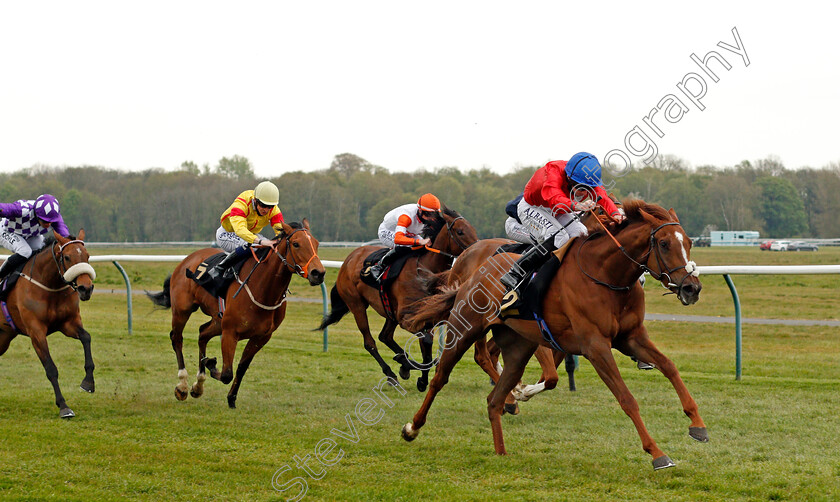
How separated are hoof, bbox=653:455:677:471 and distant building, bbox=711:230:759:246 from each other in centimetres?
4180

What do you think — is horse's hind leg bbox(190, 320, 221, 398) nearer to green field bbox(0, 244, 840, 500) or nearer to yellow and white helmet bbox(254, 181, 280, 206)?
green field bbox(0, 244, 840, 500)

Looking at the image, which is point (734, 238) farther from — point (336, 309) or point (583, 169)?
point (583, 169)

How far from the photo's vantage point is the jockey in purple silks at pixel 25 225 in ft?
22.7

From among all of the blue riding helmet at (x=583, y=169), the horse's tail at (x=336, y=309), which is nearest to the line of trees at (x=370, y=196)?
the horse's tail at (x=336, y=309)

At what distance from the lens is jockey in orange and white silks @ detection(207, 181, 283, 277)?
6.91 metres

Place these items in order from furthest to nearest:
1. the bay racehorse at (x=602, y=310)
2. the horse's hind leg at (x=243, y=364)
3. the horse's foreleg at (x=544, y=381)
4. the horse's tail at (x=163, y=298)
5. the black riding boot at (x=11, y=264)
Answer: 1. the horse's tail at (x=163, y=298)
2. the black riding boot at (x=11, y=264)
3. the horse's hind leg at (x=243, y=364)
4. the horse's foreleg at (x=544, y=381)
5. the bay racehorse at (x=602, y=310)

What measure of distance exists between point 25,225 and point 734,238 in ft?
143

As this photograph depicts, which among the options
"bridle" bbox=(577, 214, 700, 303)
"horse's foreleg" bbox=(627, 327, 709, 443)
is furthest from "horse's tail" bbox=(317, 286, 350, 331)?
"horse's foreleg" bbox=(627, 327, 709, 443)

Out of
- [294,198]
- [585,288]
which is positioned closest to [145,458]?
[585,288]

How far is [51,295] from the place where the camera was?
6.68m

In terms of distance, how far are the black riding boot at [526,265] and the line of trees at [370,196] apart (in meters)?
26.3

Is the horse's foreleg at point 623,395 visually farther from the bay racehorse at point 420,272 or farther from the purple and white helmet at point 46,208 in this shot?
the purple and white helmet at point 46,208

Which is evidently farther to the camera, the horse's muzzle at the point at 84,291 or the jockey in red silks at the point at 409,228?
the jockey in red silks at the point at 409,228

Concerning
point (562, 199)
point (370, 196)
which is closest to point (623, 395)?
point (562, 199)
